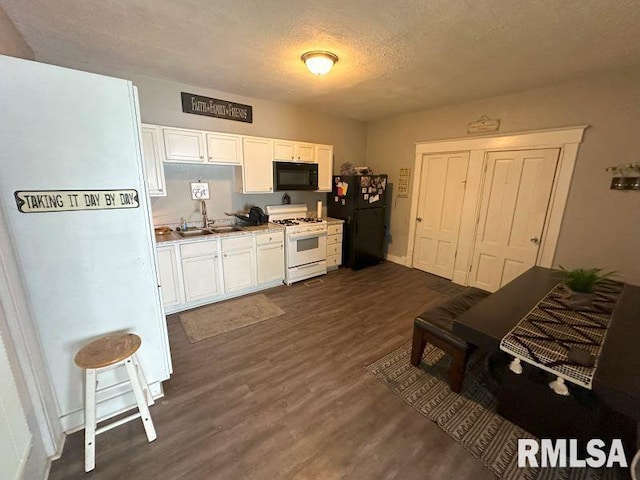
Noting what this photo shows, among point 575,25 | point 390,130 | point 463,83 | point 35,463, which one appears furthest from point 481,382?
point 390,130

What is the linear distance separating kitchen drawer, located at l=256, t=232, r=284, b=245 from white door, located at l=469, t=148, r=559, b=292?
2967 mm

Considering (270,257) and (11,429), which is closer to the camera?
(11,429)

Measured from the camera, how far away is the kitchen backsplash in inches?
130

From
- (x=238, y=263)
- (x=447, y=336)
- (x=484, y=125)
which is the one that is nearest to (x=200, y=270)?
(x=238, y=263)

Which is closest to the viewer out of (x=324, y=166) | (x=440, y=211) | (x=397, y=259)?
(x=440, y=211)

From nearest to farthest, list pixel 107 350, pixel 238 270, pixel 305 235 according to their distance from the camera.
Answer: pixel 107 350 → pixel 238 270 → pixel 305 235

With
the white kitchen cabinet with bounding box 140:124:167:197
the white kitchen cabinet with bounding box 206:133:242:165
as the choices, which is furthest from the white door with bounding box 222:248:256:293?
the white kitchen cabinet with bounding box 206:133:242:165

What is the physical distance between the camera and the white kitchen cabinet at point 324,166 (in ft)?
14.0

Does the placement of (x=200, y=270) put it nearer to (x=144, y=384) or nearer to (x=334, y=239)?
(x=144, y=384)

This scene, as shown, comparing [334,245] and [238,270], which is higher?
[334,245]

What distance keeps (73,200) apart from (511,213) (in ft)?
14.8

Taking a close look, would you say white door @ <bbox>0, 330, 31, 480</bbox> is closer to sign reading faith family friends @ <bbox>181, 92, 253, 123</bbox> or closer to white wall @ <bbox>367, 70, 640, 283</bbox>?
sign reading faith family friends @ <bbox>181, 92, 253, 123</bbox>

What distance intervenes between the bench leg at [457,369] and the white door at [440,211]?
8.33 ft

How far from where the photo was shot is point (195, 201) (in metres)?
3.53
